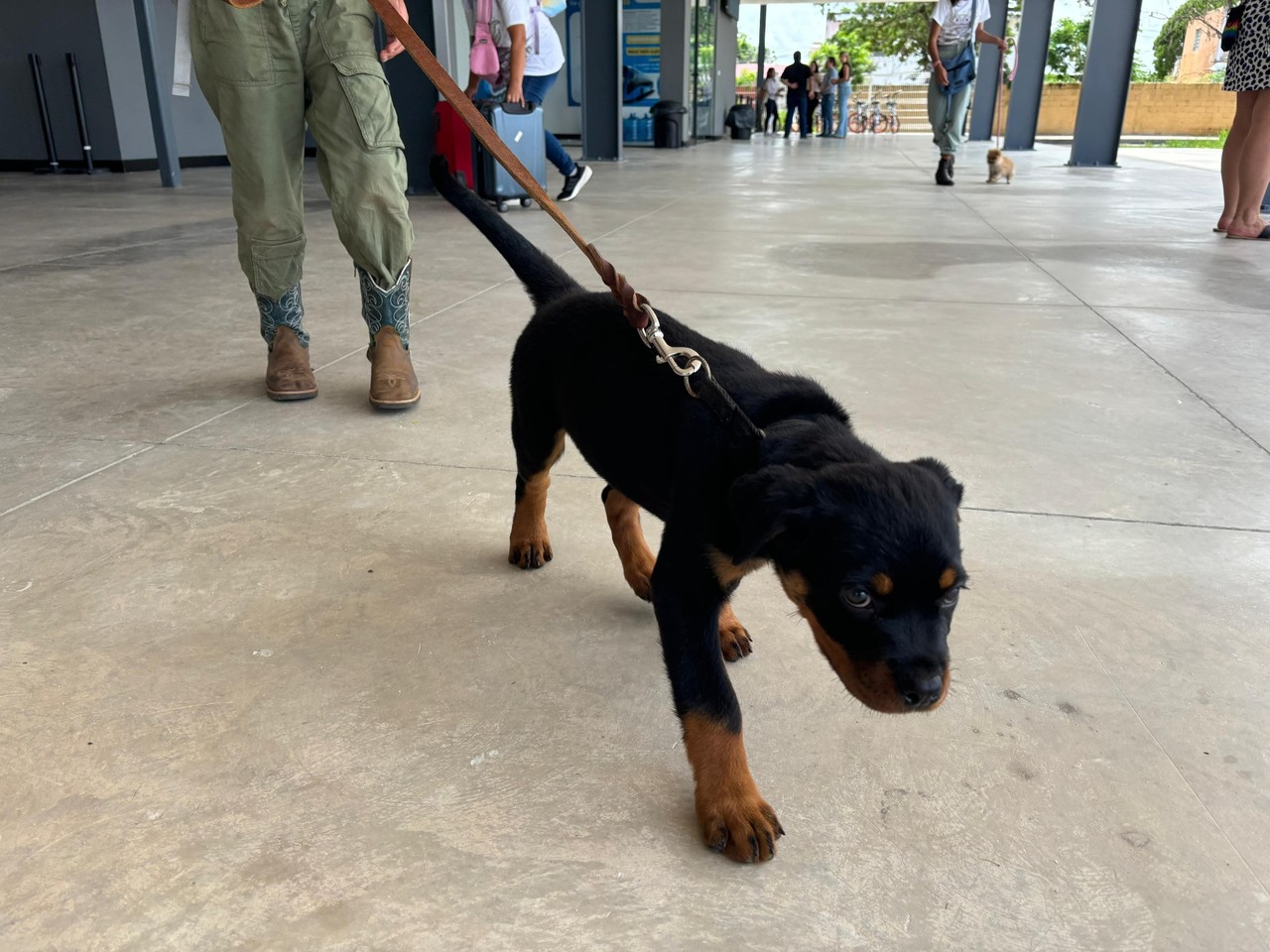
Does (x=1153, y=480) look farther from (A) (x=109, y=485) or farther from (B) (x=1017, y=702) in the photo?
(A) (x=109, y=485)

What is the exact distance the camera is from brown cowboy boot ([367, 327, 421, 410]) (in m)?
3.18

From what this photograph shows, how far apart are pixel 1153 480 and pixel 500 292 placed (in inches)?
134

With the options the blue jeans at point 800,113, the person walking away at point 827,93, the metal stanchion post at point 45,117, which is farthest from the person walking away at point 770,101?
the metal stanchion post at point 45,117

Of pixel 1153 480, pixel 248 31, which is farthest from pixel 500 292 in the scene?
pixel 1153 480

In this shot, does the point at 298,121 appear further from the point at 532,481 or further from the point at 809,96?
the point at 809,96

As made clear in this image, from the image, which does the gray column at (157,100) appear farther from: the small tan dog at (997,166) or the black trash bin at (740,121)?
the black trash bin at (740,121)

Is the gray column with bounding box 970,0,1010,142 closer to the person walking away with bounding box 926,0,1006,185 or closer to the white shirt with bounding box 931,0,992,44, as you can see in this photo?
the person walking away with bounding box 926,0,1006,185

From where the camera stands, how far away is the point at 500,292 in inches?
196

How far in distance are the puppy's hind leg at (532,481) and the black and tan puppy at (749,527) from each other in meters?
0.14

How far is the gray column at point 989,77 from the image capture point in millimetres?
22484

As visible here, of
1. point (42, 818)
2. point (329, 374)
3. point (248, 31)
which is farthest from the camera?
point (329, 374)

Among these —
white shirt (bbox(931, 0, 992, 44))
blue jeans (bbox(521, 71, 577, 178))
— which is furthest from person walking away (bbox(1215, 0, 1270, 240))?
blue jeans (bbox(521, 71, 577, 178))

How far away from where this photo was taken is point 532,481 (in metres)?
2.11

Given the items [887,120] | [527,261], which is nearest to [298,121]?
[527,261]
